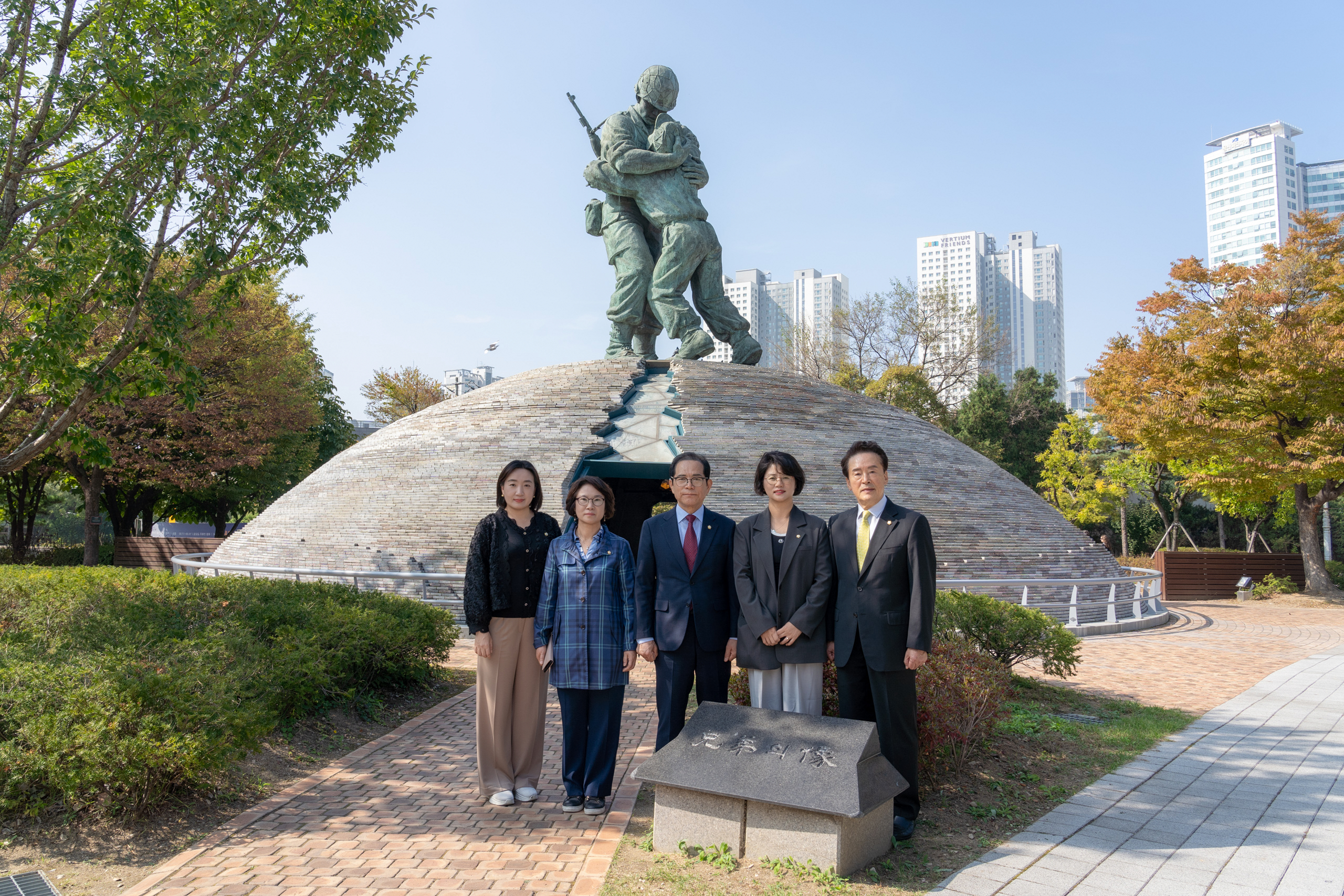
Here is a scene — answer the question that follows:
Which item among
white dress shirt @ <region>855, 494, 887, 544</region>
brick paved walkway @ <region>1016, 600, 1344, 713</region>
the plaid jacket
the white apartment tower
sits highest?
the white apartment tower

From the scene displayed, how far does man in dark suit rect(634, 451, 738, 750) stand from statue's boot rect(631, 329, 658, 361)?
15.0m

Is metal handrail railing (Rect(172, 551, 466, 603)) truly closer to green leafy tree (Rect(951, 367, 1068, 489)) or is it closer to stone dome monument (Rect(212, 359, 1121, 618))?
stone dome monument (Rect(212, 359, 1121, 618))

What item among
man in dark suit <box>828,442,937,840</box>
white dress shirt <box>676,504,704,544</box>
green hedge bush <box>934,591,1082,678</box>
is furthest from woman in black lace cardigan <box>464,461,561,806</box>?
green hedge bush <box>934,591,1082,678</box>

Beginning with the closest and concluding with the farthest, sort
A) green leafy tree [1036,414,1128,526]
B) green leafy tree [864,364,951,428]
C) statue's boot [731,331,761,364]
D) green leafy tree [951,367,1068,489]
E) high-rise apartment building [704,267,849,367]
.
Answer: statue's boot [731,331,761,364]
green leafy tree [1036,414,1128,526]
green leafy tree [864,364,951,428]
green leafy tree [951,367,1068,489]
high-rise apartment building [704,267,849,367]

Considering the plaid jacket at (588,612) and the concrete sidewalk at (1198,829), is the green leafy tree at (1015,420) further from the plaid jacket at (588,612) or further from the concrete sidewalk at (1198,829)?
the plaid jacket at (588,612)

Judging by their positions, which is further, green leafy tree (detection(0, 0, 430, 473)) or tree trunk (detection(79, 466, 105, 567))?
tree trunk (detection(79, 466, 105, 567))

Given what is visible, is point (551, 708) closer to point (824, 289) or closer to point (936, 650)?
point (936, 650)

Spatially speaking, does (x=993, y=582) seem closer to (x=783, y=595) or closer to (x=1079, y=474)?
(x=783, y=595)

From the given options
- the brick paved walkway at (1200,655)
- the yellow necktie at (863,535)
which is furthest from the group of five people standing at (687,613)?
the brick paved walkway at (1200,655)

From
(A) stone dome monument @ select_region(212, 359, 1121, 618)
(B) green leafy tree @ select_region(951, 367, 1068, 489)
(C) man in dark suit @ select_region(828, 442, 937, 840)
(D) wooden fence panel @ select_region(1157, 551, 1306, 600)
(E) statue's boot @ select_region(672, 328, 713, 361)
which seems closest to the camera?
(C) man in dark suit @ select_region(828, 442, 937, 840)

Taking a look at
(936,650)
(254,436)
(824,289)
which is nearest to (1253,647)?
(936,650)

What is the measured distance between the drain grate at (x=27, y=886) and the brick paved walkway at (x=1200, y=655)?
8637mm

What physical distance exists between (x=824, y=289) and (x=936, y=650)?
68.0m

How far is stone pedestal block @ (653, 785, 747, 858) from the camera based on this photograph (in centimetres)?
413
